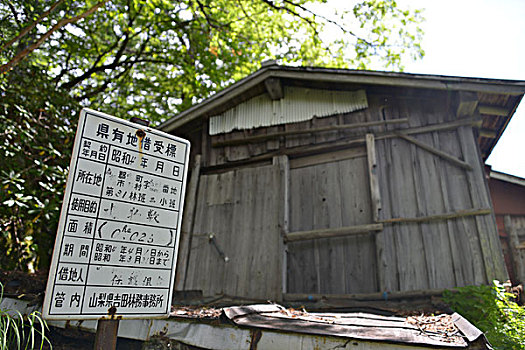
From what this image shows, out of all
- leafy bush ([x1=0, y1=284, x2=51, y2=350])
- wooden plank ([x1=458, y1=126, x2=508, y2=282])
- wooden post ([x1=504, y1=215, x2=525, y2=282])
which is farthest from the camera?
wooden post ([x1=504, y1=215, x2=525, y2=282])

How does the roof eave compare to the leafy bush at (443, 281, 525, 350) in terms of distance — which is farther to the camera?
the roof eave

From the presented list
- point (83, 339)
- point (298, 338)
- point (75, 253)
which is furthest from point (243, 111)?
point (75, 253)

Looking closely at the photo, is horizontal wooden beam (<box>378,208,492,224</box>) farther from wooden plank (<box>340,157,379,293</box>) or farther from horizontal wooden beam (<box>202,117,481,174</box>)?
horizontal wooden beam (<box>202,117,481,174</box>)

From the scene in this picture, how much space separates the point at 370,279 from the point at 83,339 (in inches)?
177

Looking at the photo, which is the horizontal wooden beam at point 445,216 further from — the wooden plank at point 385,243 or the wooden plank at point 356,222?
the wooden plank at point 356,222

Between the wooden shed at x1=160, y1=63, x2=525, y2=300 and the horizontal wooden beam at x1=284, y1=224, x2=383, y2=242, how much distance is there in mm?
18

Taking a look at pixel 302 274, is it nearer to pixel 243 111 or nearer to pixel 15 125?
pixel 243 111

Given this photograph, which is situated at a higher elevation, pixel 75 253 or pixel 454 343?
pixel 75 253

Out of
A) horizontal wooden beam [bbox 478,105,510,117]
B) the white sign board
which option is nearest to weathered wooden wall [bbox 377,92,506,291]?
horizontal wooden beam [bbox 478,105,510,117]

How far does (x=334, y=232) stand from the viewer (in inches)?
266

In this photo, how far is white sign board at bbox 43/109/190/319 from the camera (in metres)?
2.35

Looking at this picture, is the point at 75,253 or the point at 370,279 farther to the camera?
the point at 370,279

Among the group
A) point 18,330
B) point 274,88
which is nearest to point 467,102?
point 274,88

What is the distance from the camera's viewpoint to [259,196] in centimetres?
785
